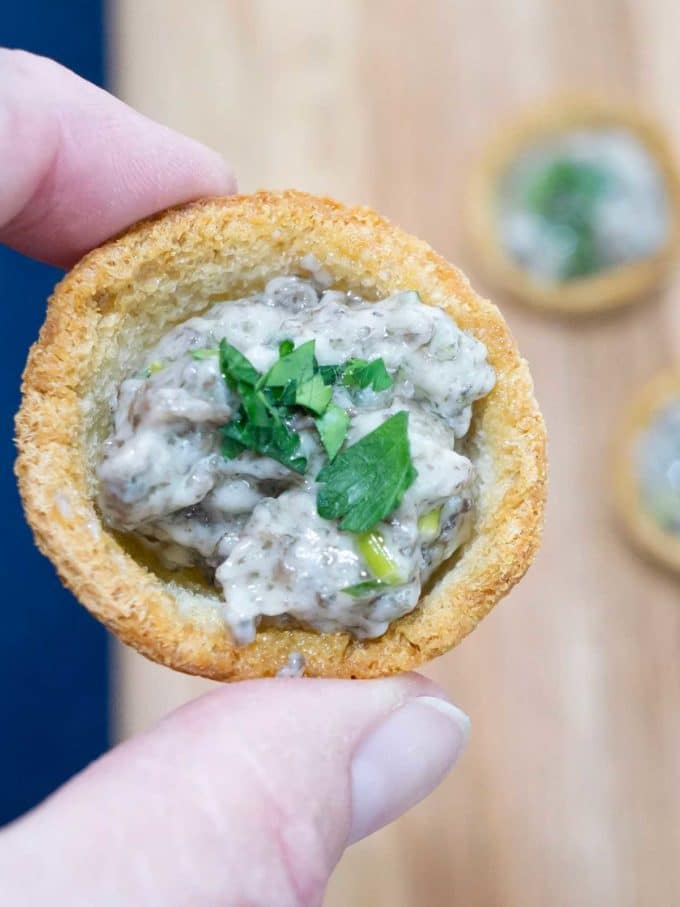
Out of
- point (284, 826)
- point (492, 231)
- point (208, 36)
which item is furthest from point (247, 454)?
point (208, 36)

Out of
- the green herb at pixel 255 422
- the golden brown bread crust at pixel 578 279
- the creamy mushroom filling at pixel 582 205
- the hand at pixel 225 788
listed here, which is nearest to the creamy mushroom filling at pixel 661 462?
the golden brown bread crust at pixel 578 279

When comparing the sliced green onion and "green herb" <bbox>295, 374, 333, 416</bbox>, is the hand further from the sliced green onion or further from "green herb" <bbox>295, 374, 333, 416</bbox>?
"green herb" <bbox>295, 374, 333, 416</bbox>

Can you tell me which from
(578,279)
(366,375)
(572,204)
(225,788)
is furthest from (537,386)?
(225,788)

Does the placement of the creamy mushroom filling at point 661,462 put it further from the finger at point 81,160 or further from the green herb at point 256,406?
the green herb at point 256,406

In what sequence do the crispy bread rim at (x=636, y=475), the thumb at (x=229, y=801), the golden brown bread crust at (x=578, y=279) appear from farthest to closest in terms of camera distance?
the golden brown bread crust at (x=578, y=279) → the crispy bread rim at (x=636, y=475) → the thumb at (x=229, y=801)

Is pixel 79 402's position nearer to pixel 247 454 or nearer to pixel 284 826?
pixel 247 454

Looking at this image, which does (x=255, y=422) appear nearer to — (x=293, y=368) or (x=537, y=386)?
(x=293, y=368)
